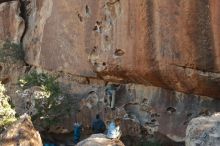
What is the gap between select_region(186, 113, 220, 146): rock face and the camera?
A: 733 cm

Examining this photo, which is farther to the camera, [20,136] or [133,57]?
[133,57]

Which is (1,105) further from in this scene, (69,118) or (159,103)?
(159,103)

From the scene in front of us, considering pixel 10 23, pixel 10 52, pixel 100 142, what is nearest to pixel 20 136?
pixel 100 142

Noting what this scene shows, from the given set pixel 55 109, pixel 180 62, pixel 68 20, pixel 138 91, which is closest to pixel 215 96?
pixel 180 62

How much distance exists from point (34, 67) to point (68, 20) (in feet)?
7.17

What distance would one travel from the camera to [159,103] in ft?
40.6

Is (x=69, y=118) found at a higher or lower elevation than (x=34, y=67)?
lower

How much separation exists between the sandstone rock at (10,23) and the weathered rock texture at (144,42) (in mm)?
2232

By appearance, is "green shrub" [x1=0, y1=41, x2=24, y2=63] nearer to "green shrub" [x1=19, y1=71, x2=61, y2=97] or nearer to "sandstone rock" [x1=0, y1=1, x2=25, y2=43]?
"sandstone rock" [x1=0, y1=1, x2=25, y2=43]

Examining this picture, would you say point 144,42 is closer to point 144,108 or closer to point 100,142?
point 144,108

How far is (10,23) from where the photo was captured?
16.4 meters

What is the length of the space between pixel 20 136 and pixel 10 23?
7.44 meters

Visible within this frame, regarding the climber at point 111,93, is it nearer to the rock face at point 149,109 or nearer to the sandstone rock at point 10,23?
the rock face at point 149,109

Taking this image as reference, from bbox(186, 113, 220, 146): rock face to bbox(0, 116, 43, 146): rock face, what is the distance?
345 cm
